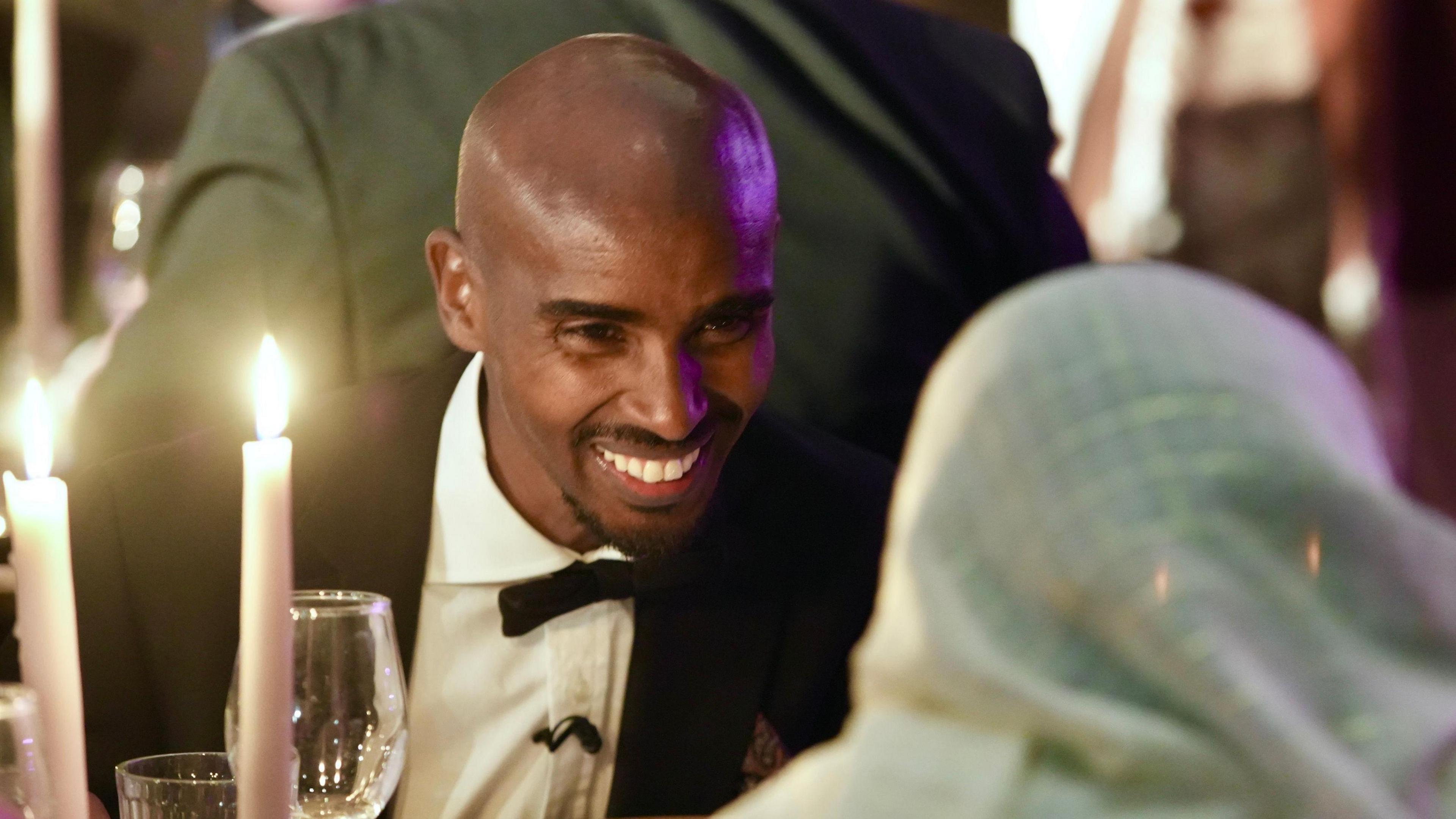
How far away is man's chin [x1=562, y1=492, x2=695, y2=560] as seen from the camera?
114cm

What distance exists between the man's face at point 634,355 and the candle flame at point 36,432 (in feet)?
1.37

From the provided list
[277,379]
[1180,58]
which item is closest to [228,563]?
[277,379]

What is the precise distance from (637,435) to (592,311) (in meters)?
0.10

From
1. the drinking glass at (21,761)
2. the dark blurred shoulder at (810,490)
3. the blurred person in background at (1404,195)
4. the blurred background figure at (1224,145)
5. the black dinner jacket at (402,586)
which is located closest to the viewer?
the drinking glass at (21,761)

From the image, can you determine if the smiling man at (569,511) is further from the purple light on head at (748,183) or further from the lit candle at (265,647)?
the lit candle at (265,647)

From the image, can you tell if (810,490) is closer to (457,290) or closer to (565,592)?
(565,592)

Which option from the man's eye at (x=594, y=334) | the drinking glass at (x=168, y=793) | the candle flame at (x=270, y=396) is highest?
the candle flame at (x=270, y=396)

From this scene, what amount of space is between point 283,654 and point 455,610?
2.05 feet

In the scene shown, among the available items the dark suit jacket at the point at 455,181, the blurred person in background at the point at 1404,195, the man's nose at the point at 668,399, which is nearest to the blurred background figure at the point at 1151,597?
the man's nose at the point at 668,399

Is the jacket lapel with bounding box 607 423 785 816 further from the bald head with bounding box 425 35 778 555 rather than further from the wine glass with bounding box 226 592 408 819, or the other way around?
the wine glass with bounding box 226 592 408 819

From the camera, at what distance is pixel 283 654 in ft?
2.02

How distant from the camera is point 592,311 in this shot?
108 cm

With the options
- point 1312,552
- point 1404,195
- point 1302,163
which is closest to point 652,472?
point 1312,552

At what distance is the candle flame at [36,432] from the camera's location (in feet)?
2.32
